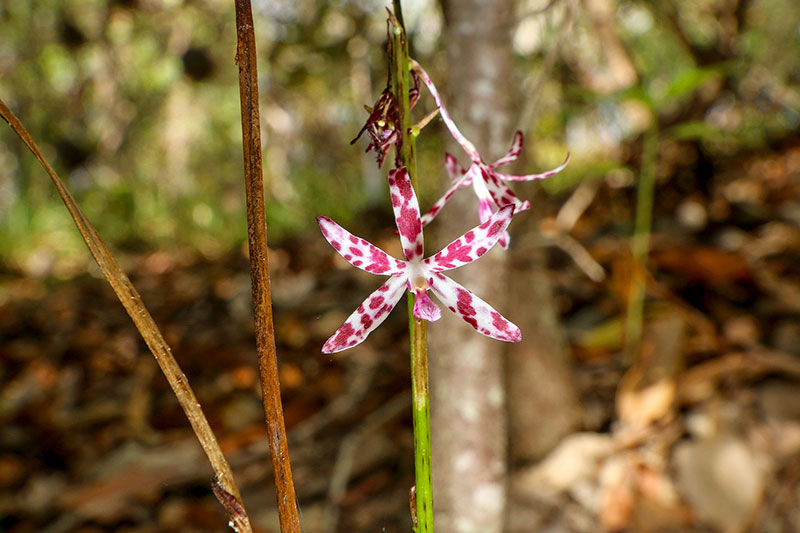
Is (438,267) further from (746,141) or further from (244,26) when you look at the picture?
(746,141)

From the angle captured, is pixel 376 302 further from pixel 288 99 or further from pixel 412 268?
pixel 288 99

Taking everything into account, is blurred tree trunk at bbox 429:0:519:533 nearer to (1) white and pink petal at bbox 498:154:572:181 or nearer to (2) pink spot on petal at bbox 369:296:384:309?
(1) white and pink petal at bbox 498:154:572:181

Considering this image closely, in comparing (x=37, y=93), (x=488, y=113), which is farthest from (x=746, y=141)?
(x=37, y=93)

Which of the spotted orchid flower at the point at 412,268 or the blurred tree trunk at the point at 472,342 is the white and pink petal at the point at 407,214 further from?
the blurred tree trunk at the point at 472,342

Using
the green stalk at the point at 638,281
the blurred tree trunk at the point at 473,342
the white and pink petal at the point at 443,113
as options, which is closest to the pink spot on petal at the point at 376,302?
the white and pink petal at the point at 443,113

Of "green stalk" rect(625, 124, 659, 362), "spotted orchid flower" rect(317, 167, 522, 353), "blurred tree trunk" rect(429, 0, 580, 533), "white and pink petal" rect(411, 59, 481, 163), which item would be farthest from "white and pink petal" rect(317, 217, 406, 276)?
"green stalk" rect(625, 124, 659, 362)

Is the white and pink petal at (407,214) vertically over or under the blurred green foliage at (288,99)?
under
